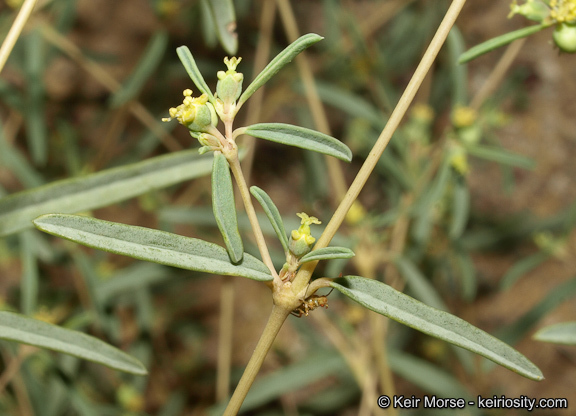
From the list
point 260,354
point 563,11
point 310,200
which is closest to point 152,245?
point 260,354

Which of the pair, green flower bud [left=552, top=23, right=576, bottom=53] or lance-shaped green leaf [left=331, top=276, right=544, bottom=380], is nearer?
lance-shaped green leaf [left=331, top=276, right=544, bottom=380]

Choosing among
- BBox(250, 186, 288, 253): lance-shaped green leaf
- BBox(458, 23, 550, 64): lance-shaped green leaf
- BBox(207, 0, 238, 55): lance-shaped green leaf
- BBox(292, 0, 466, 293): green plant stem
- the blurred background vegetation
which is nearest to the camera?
BBox(292, 0, 466, 293): green plant stem

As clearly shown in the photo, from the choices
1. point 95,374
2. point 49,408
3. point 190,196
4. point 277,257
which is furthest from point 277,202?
point 49,408

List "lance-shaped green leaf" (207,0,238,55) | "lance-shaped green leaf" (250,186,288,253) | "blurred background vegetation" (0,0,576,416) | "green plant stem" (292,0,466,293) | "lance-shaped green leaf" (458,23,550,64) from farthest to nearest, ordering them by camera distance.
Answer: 1. "blurred background vegetation" (0,0,576,416)
2. "lance-shaped green leaf" (207,0,238,55)
3. "lance-shaped green leaf" (458,23,550,64)
4. "lance-shaped green leaf" (250,186,288,253)
5. "green plant stem" (292,0,466,293)

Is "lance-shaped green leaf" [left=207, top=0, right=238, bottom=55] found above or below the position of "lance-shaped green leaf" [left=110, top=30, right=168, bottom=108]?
below

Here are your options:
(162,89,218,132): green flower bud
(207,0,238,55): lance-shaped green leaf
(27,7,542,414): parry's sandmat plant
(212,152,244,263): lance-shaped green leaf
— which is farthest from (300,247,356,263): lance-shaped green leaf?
(207,0,238,55): lance-shaped green leaf

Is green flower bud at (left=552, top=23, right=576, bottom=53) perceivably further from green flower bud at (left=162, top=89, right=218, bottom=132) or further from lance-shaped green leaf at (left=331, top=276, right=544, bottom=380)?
green flower bud at (left=162, top=89, right=218, bottom=132)

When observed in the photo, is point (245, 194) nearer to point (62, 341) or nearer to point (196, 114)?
point (196, 114)
